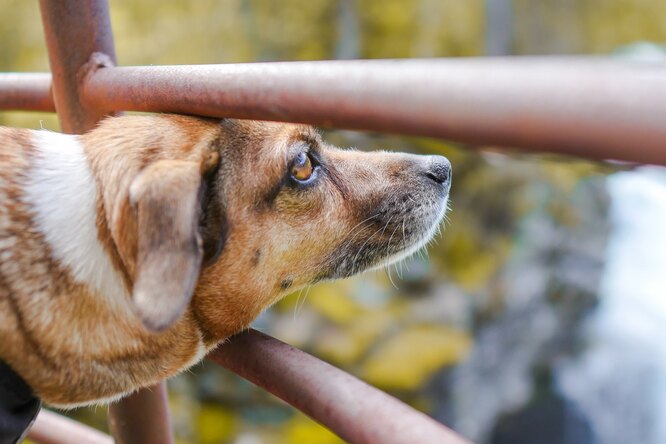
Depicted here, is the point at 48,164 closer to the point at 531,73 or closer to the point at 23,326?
the point at 23,326

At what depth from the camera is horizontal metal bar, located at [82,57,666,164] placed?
21.5 inches

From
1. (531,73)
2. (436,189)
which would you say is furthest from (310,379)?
(436,189)

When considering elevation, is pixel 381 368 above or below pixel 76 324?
below

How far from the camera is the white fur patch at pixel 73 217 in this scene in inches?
54.5

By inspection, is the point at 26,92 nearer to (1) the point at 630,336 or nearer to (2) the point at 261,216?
(2) the point at 261,216

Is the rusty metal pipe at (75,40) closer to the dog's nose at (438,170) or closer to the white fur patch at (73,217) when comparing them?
the white fur patch at (73,217)

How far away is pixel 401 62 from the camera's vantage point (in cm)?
74

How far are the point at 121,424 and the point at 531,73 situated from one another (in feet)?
4.49

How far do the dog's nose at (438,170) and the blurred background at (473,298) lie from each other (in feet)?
11.8

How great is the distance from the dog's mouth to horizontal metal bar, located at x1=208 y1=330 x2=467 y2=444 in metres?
0.50

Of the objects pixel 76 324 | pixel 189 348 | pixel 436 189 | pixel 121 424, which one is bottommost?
pixel 121 424

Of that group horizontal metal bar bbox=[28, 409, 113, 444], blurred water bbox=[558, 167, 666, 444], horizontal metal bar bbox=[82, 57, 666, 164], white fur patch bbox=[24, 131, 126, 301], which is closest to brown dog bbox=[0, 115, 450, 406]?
white fur patch bbox=[24, 131, 126, 301]

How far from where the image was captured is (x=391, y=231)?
5.99ft

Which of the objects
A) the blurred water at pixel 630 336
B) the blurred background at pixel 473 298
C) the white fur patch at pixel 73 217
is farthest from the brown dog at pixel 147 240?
the blurred water at pixel 630 336
